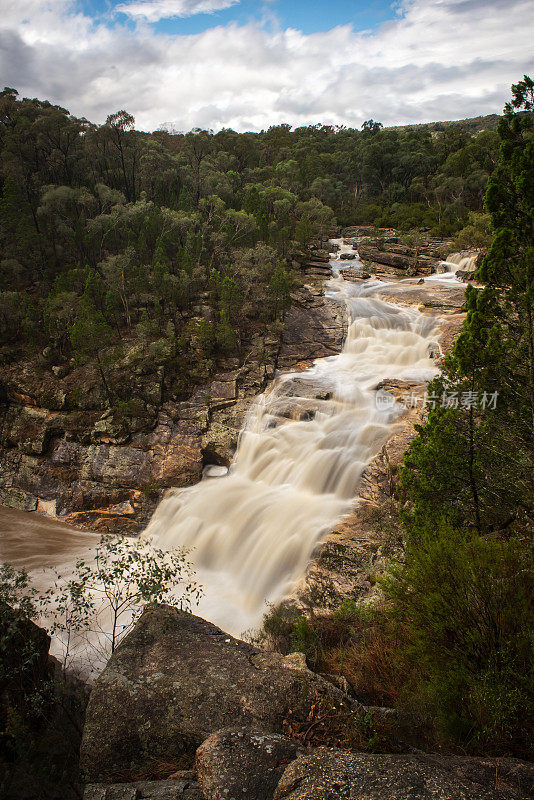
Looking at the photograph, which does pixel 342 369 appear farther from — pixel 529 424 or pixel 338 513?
pixel 529 424

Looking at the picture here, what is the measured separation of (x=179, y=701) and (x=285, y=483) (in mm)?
11400

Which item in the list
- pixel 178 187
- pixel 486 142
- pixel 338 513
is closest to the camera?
pixel 338 513

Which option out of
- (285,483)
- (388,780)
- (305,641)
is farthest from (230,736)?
(285,483)

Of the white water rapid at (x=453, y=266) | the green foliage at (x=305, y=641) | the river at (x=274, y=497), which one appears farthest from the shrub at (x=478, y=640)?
the white water rapid at (x=453, y=266)


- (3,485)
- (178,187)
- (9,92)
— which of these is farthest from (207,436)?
Answer: (9,92)

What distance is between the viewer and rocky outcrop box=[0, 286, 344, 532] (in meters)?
20.2

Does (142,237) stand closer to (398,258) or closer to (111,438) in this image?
(111,438)

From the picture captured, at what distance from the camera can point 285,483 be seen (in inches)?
712

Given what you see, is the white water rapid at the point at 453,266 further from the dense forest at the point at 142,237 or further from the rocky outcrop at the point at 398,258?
the dense forest at the point at 142,237

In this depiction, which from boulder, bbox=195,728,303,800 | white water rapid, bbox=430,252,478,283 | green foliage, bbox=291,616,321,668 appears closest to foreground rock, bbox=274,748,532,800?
boulder, bbox=195,728,303,800

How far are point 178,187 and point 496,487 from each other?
4567 cm

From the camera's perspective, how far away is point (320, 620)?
36.6 feet

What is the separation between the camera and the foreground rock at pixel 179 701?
646 centimetres

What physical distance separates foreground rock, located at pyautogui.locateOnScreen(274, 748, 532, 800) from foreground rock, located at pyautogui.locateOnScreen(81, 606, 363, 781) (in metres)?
1.45
